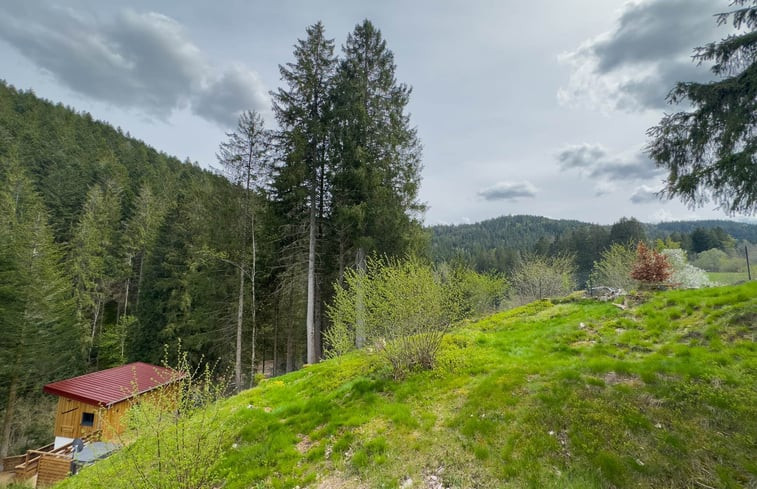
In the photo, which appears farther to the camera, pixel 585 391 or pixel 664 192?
pixel 664 192

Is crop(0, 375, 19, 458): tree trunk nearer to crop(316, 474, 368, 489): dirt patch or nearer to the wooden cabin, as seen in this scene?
the wooden cabin

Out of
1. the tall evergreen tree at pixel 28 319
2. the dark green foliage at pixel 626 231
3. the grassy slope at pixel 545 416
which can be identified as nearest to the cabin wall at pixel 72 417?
the tall evergreen tree at pixel 28 319

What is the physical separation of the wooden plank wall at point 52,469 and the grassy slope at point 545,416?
10567mm

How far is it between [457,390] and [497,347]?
284 centimetres

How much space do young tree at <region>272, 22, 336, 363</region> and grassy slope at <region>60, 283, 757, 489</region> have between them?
840 cm

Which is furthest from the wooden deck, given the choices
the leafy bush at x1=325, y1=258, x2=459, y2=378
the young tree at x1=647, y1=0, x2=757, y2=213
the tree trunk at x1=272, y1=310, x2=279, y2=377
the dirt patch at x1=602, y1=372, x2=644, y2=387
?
the young tree at x1=647, y1=0, x2=757, y2=213

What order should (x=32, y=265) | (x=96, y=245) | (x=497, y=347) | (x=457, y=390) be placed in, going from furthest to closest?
1. (x=96, y=245)
2. (x=32, y=265)
3. (x=497, y=347)
4. (x=457, y=390)

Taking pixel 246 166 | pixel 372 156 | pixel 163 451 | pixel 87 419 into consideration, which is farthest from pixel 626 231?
pixel 87 419

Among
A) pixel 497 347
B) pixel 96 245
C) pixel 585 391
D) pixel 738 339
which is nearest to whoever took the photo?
pixel 585 391

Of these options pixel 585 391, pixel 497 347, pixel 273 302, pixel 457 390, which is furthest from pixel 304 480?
pixel 273 302

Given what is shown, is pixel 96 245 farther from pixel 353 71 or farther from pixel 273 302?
pixel 353 71

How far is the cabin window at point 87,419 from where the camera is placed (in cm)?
1483

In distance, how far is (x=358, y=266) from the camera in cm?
1452

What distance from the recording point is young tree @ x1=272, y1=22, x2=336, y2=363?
1474 centimetres
